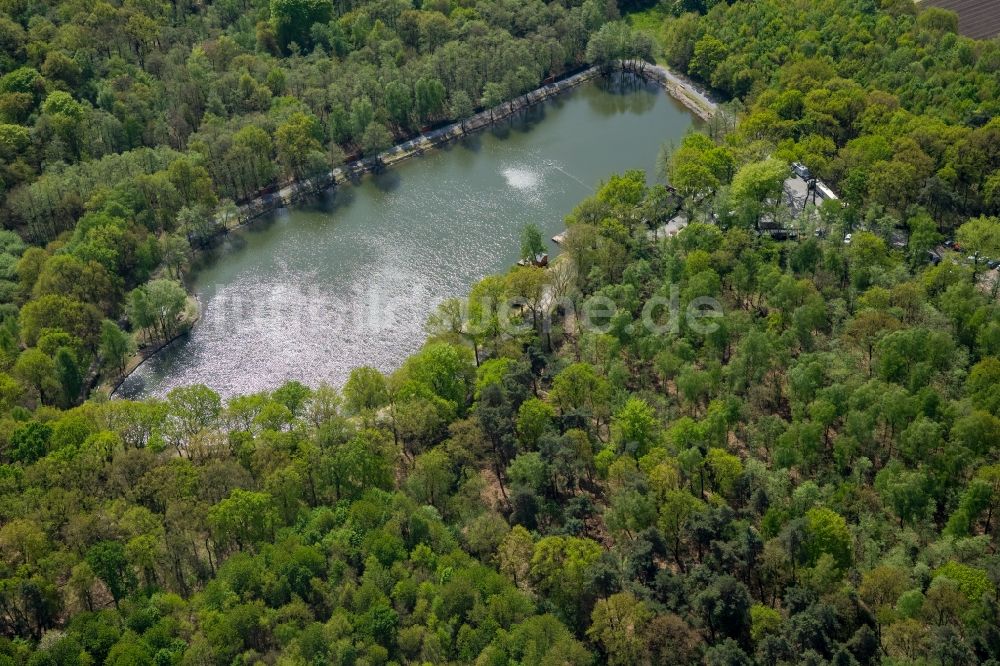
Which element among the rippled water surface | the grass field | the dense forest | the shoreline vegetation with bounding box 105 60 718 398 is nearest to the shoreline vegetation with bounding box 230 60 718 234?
the shoreline vegetation with bounding box 105 60 718 398

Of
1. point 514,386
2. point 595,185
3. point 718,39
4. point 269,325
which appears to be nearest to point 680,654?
point 514,386

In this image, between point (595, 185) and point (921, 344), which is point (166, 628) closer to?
point (921, 344)

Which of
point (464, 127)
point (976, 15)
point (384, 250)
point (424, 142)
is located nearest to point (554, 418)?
point (384, 250)

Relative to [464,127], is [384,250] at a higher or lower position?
lower

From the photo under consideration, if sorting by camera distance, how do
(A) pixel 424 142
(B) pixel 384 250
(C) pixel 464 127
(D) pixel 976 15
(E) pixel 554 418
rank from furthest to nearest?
(D) pixel 976 15 < (C) pixel 464 127 < (A) pixel 424 142 < (B) pixel 384 250 < (E) pixel 554 418

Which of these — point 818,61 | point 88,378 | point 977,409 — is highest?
point 818,61

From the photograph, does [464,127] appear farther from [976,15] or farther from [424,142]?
[976,15]
